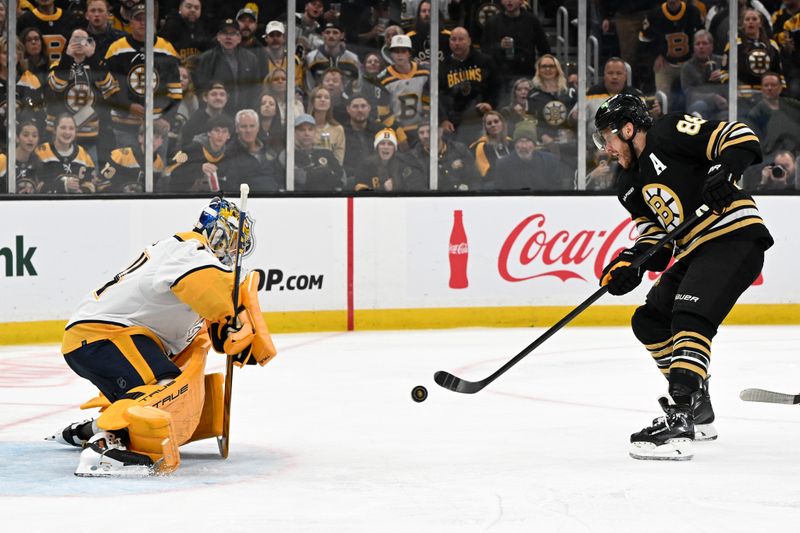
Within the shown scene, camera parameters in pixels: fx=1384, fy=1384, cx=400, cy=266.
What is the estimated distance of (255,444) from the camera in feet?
14.8

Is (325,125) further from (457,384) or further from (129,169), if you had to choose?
(457,384)

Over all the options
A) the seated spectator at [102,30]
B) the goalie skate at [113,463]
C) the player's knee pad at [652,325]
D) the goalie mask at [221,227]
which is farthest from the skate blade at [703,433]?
the seated spectator at [102,30]

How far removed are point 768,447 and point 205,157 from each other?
4.93 m

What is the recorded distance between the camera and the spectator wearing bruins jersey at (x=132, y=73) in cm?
835

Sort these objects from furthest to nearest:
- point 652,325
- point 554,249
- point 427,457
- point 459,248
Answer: point 554,249 < point 459,248 < point 652,325 < point 427,457

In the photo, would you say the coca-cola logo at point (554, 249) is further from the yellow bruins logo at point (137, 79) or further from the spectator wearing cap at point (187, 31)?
the yellow bruins logo at point (137, 79)

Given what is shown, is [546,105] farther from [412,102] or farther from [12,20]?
[12,20]

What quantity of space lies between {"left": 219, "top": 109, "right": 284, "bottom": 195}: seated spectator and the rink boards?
59cm

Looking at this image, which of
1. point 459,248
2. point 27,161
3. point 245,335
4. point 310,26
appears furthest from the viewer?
point 310,26

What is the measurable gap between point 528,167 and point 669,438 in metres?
5.02

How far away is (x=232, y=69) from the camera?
8648 millimetres

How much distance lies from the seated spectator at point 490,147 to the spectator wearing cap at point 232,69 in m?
1.48

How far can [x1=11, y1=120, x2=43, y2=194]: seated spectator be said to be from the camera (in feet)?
26.5

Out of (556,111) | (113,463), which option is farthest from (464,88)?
(113,463)
